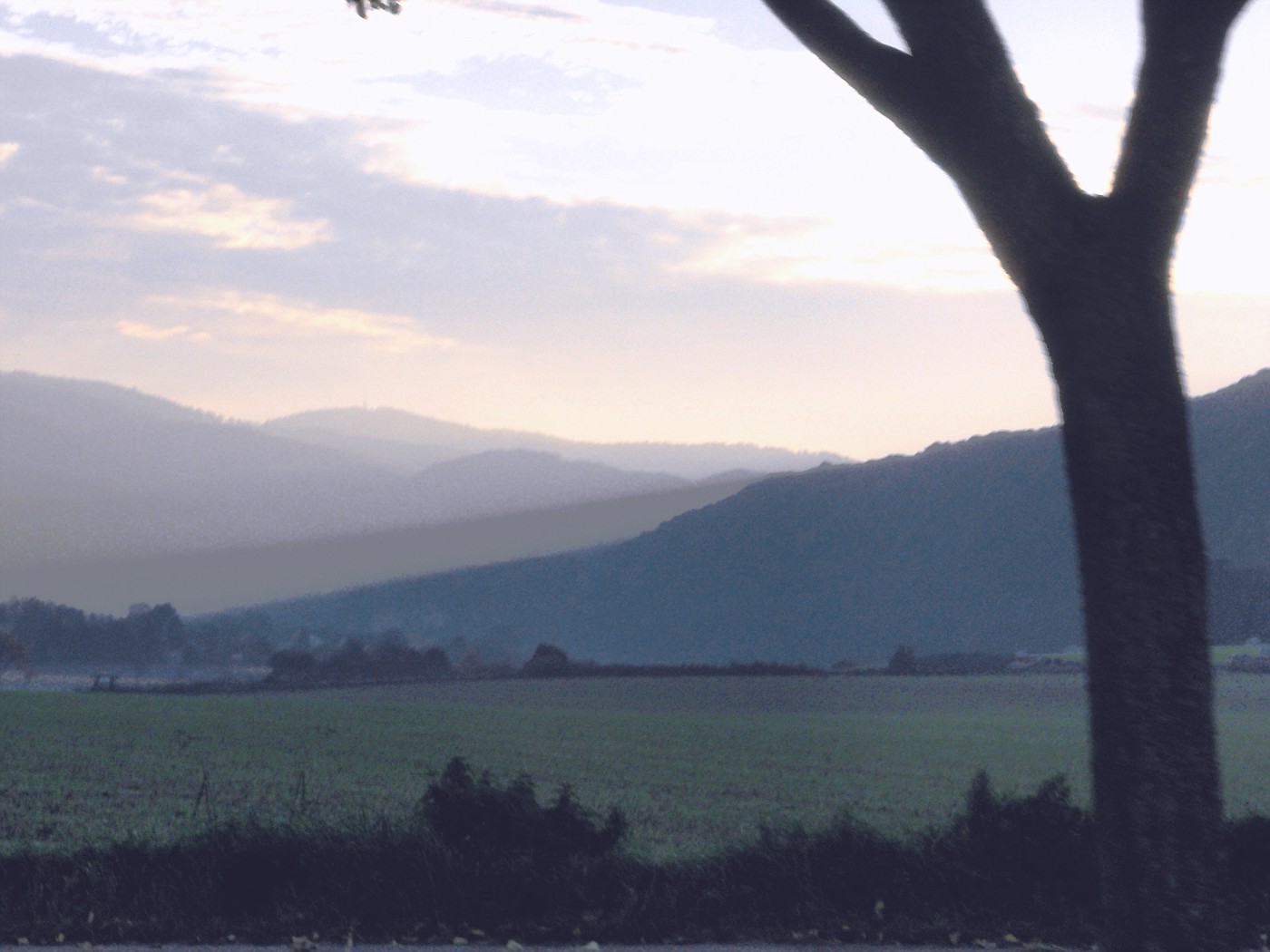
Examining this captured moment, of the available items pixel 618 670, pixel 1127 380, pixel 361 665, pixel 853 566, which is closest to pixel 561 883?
pixel 1127 380

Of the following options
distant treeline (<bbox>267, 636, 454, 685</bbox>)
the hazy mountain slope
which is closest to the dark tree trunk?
distant treeline (<bbox>267, 636, 454, 685</bbox>)

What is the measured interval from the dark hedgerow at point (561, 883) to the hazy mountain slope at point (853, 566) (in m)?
75.3

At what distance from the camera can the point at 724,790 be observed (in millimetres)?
22344

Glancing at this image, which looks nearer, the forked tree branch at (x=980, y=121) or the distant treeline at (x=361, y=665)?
the forked tree branch at (x=980, y=121)

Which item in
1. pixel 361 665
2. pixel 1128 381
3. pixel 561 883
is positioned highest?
pixel 1128 381

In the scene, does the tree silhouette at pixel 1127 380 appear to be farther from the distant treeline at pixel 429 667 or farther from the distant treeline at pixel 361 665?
the distant treeline at pixel 361 665

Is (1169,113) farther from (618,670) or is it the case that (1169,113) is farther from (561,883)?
(618,670)

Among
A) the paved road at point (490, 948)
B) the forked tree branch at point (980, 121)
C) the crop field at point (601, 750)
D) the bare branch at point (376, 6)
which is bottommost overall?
the crop field at point (601, 750)

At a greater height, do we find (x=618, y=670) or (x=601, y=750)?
(x=618, y=670)

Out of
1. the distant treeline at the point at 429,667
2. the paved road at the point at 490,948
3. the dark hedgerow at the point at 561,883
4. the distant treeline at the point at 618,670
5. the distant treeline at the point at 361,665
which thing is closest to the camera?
the paved road at the point at 490,948

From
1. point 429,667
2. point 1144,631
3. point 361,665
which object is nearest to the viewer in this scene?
point 1144,631

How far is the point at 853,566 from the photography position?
101312 mm

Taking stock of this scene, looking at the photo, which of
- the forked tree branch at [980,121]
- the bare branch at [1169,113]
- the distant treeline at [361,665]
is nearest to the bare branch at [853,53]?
the forked tree branch at [980,121]

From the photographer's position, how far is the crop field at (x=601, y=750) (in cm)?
1853
